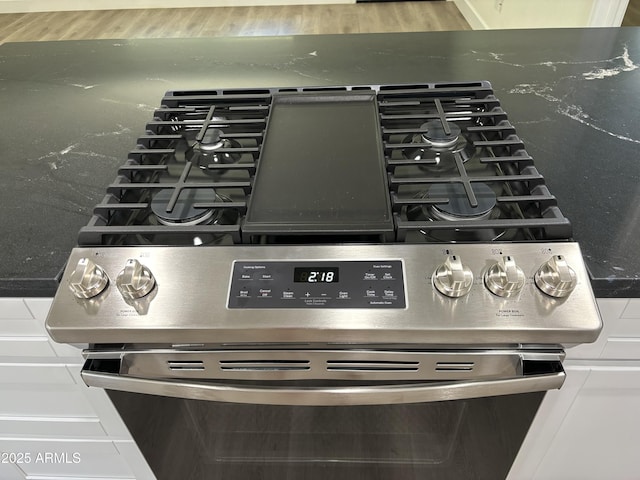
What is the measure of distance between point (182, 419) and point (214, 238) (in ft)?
1.07

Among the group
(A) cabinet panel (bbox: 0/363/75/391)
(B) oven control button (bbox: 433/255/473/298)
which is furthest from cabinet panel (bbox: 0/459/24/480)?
(B) oven control button (bbox: 433/255/473/298)

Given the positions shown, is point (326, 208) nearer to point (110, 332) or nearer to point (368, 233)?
point (368, 233)

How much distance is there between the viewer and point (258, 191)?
75 cm

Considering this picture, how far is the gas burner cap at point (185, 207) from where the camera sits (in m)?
0.72

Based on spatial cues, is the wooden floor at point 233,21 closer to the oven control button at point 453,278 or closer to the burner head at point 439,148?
the burner head at point 439,148

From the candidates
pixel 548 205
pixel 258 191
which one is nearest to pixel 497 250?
pixel 548 205

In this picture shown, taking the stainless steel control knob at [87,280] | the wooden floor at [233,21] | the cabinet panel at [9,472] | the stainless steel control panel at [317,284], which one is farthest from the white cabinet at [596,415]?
the wooden floor at [233,21]

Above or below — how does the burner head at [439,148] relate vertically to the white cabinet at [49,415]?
above

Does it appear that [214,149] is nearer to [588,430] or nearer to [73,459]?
[73,459]

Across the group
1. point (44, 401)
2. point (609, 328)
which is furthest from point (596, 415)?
point (44, 401)

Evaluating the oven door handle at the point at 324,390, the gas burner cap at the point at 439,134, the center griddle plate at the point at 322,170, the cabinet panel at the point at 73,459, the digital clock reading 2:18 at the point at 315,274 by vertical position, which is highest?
the gas burner cap at the point at 439,134

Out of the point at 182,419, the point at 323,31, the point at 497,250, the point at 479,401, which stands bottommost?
the point at 323,31

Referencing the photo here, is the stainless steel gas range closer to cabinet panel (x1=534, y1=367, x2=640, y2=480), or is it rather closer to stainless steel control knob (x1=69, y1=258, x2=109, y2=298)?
stainless steel control knob (x1=69, y1=258, x2=109, y2=298)

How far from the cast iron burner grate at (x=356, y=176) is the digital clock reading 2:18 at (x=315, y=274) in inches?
2.3
